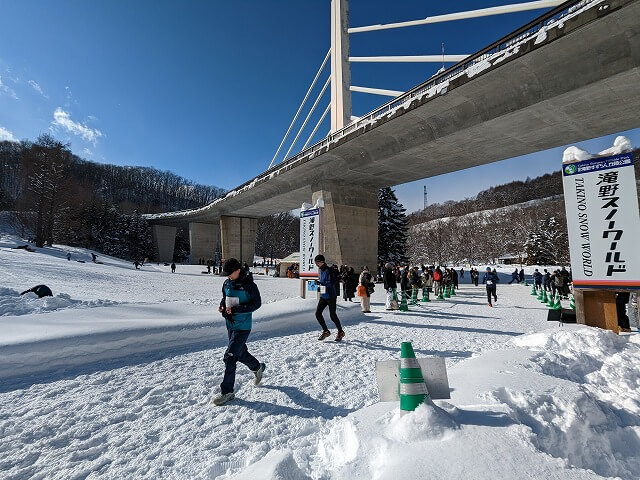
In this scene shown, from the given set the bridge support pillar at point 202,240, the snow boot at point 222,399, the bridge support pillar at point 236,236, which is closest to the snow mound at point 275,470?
the snow boot at point 222,399

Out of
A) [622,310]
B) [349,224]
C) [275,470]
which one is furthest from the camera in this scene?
Answer: [349,224]

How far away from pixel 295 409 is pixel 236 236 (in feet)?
139

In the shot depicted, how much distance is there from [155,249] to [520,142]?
65.9 metres

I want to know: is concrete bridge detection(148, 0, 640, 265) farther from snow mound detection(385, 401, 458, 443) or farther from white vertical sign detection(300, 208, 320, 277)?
snow mound detection(385, 401, 458, 443)

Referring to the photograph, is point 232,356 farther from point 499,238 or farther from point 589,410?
point 499,238

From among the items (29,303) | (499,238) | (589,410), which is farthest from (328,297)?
(499,238)

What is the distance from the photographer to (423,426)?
2.09 metres

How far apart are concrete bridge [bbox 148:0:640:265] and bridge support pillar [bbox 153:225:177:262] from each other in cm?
4685

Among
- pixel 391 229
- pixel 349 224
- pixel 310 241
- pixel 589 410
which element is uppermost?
pixel 391 229

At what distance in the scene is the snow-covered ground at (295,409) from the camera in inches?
79.2

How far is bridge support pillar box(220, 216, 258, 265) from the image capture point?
142 ft

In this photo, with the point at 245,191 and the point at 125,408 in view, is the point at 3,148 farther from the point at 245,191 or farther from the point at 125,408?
the point at 125,408

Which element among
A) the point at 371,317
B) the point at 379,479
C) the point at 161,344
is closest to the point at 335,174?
the point at 371,317

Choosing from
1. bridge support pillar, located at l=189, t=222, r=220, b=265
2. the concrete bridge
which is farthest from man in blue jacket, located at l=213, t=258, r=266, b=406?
bridge support pillar, located at l=189, t=222, r=220, b=265
